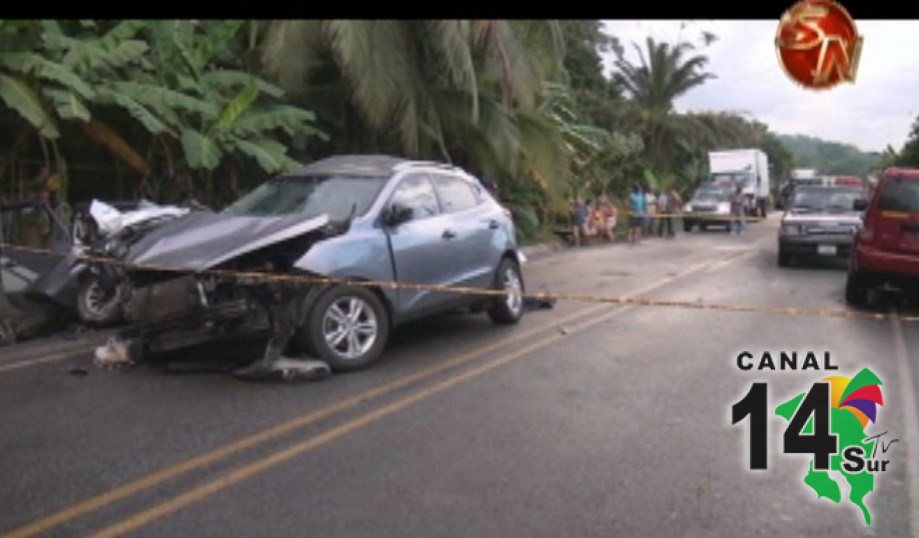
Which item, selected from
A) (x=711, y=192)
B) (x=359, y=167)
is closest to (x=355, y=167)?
(x=359, y=167)

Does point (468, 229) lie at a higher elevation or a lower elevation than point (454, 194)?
lower

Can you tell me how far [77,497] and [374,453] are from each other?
154 centimetres

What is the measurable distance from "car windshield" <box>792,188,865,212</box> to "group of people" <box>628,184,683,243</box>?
20.8ft

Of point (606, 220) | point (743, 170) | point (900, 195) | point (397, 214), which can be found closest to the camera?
point (397, 214)

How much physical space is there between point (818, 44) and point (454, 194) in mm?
5749

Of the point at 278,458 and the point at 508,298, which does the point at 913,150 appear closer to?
the point at 508,298

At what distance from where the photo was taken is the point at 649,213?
83.6 ft

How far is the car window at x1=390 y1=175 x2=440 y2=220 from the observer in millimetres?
7641

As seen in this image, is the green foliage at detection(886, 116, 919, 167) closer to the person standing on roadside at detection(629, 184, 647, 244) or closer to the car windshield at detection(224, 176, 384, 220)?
the person standing on roadside at detection(629, 184, 647, 244)

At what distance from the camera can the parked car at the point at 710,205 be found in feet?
94.6

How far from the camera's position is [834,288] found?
490 inches

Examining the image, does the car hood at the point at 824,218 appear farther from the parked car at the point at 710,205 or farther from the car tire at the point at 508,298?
the parked car at the point at 710,205

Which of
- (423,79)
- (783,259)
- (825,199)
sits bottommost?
(783,259)
